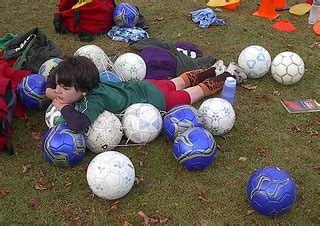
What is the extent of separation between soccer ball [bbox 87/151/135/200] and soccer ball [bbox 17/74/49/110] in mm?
1430

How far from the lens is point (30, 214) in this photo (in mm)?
3775

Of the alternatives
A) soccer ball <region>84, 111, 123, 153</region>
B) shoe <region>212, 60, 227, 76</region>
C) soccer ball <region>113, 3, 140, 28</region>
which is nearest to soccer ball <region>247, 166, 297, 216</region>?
soccer ball <region>84, 111, 123, 153</region>

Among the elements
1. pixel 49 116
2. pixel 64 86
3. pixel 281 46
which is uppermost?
pixel 64 86

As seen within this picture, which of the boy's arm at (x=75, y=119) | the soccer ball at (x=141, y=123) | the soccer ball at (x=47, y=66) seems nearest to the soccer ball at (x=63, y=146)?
the boy's arm at (x=75, y=119)

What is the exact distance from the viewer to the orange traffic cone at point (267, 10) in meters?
8.04

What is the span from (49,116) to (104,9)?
9.51 feet

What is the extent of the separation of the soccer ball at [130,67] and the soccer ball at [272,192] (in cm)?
223

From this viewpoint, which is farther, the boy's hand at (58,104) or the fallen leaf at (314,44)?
the fallen leaf at (314,44)

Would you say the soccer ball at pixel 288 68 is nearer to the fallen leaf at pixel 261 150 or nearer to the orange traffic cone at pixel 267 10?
the fallen leaf at pixel 261 150

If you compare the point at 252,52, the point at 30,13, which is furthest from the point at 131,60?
the point at 30,13

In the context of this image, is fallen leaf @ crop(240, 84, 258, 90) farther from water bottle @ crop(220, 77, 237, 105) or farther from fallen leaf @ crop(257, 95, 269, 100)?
water bottle @ crop(220, 77, 237, 105)

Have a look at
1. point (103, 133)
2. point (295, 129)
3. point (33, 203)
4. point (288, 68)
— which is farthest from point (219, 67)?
point (33, 203)

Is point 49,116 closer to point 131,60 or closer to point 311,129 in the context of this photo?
point 131,60

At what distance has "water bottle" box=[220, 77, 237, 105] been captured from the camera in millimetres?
5134
